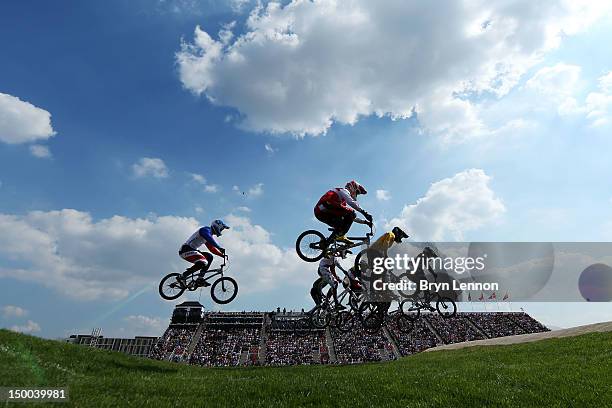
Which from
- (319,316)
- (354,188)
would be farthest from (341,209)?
(319,316)

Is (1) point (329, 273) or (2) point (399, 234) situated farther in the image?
(1) point (329, 273)

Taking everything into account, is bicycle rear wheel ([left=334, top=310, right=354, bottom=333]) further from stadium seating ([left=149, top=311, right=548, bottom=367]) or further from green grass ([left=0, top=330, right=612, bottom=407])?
stadium seating ([left=149, top=311, right=548, bottom=367])

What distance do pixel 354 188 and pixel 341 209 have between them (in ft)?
1.85

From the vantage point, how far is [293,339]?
8038 centimetres

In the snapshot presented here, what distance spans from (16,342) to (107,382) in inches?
427

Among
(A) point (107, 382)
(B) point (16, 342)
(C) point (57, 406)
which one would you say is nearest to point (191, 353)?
(B) point (16, 342)

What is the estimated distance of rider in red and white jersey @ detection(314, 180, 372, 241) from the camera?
8.69 m

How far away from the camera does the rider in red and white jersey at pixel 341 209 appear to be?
8688mm

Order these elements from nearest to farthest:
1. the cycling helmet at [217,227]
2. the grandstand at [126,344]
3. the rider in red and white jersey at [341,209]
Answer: the rider in red and white jersey at [341,209]
the cycling helmet at [217,227]
the grandstand at [126,344]

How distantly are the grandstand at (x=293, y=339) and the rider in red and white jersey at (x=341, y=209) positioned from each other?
61.5 metres

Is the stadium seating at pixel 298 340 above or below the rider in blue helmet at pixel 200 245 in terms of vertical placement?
below

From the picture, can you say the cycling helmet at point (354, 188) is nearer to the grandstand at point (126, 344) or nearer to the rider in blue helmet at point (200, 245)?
the rider in blue helmet at point (200, 245)

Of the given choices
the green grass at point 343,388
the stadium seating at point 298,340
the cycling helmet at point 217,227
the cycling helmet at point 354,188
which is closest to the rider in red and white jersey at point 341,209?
the cycling helmet at point 354,188

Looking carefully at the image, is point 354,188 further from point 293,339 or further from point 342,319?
point 293,339
